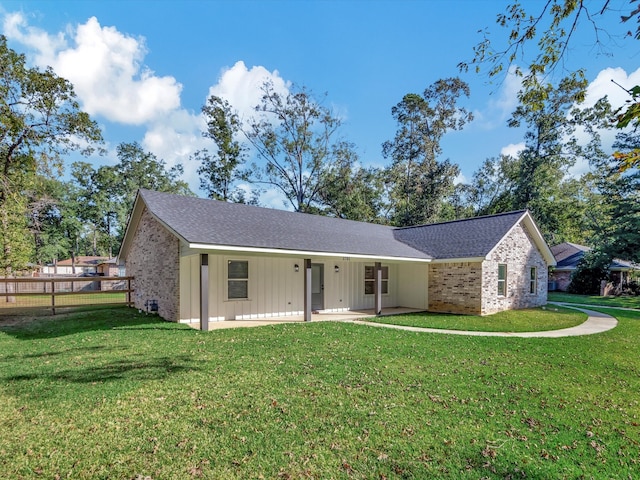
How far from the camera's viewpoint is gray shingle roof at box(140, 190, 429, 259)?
33.7 ft

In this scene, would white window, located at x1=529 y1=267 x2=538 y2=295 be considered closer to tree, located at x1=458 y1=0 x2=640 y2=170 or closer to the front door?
the front door

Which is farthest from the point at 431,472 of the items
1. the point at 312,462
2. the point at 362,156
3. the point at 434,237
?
the point at 362,156

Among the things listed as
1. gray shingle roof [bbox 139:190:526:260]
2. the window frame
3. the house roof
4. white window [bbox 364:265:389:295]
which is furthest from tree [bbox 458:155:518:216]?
white window [bbox 364:265:389:295]

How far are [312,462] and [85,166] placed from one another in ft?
153

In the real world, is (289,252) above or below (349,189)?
below

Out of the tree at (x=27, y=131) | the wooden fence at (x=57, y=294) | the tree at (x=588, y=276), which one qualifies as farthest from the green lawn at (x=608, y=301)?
the tree at (x=27, y=131)

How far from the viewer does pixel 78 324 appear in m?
10.5

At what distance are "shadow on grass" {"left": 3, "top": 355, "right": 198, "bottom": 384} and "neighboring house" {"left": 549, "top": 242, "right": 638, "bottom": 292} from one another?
31.9 meters

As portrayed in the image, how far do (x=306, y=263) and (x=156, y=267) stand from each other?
534 cm

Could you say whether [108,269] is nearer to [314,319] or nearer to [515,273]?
[314,319]

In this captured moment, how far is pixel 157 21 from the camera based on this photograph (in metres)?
12.7

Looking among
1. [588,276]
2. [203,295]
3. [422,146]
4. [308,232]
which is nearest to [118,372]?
[203,295]

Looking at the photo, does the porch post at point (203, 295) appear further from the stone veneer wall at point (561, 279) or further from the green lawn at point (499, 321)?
the stone veneer wall at point (561, 279)

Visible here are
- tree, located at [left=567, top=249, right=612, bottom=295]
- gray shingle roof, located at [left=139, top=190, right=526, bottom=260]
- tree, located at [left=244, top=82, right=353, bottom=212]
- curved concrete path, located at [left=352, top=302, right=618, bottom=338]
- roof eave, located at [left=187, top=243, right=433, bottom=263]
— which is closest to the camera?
roof eave, located at [left=187, top=243, right=433, bottom=263]
